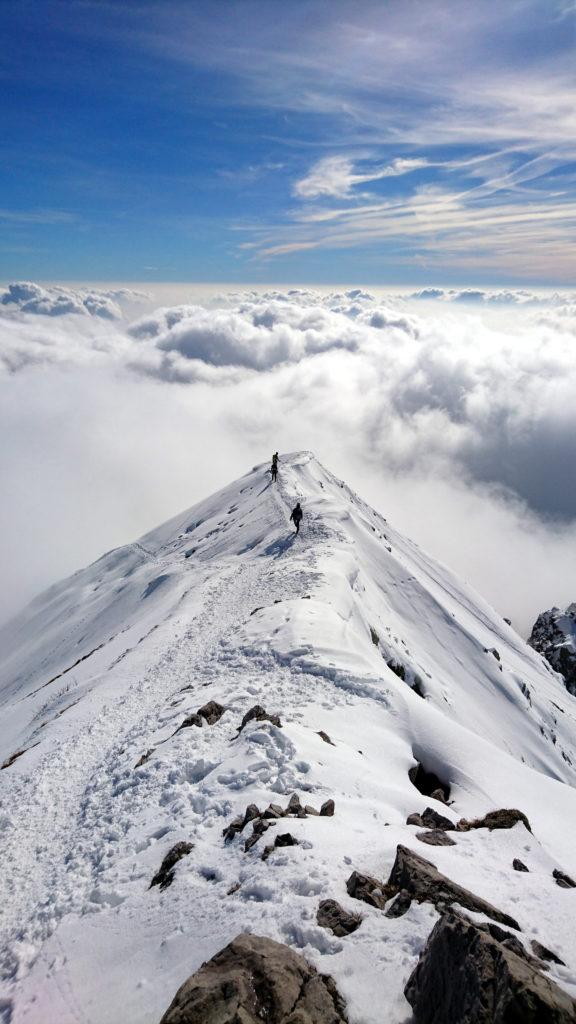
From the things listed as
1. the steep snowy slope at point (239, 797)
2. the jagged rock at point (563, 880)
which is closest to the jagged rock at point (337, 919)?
the steep snowy slope at point (239, 797)

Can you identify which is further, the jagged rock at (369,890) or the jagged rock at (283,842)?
the jagged rock at (283,842)

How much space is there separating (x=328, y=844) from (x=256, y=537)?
43.3 metres

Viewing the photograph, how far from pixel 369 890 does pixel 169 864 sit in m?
4.77

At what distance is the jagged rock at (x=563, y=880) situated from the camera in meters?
11.1

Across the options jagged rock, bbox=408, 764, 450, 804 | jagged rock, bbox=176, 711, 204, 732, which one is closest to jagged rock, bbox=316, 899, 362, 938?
jagged rock, bbox=176, 711, 204, 732

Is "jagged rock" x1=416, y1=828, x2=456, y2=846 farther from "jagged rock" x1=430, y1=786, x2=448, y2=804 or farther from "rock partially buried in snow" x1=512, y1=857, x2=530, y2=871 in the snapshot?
"jagged rock" x1=430, y1=786, x2=448, y2=804

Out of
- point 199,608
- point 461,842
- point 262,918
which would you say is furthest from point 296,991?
point 199,608

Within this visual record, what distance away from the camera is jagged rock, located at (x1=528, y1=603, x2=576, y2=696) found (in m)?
139

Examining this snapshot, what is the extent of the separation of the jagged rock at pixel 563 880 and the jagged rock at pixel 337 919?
500 centimetres

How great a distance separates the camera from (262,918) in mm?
9180

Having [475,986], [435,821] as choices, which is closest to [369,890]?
[475,986]

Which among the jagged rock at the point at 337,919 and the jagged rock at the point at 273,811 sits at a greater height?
the jagged rock at the point at 337,919

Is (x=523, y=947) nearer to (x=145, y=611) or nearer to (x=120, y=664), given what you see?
(x=120, y=664)

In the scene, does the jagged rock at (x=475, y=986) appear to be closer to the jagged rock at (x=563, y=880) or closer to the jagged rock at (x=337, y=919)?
the jagged rock at (x=337, y=919)
